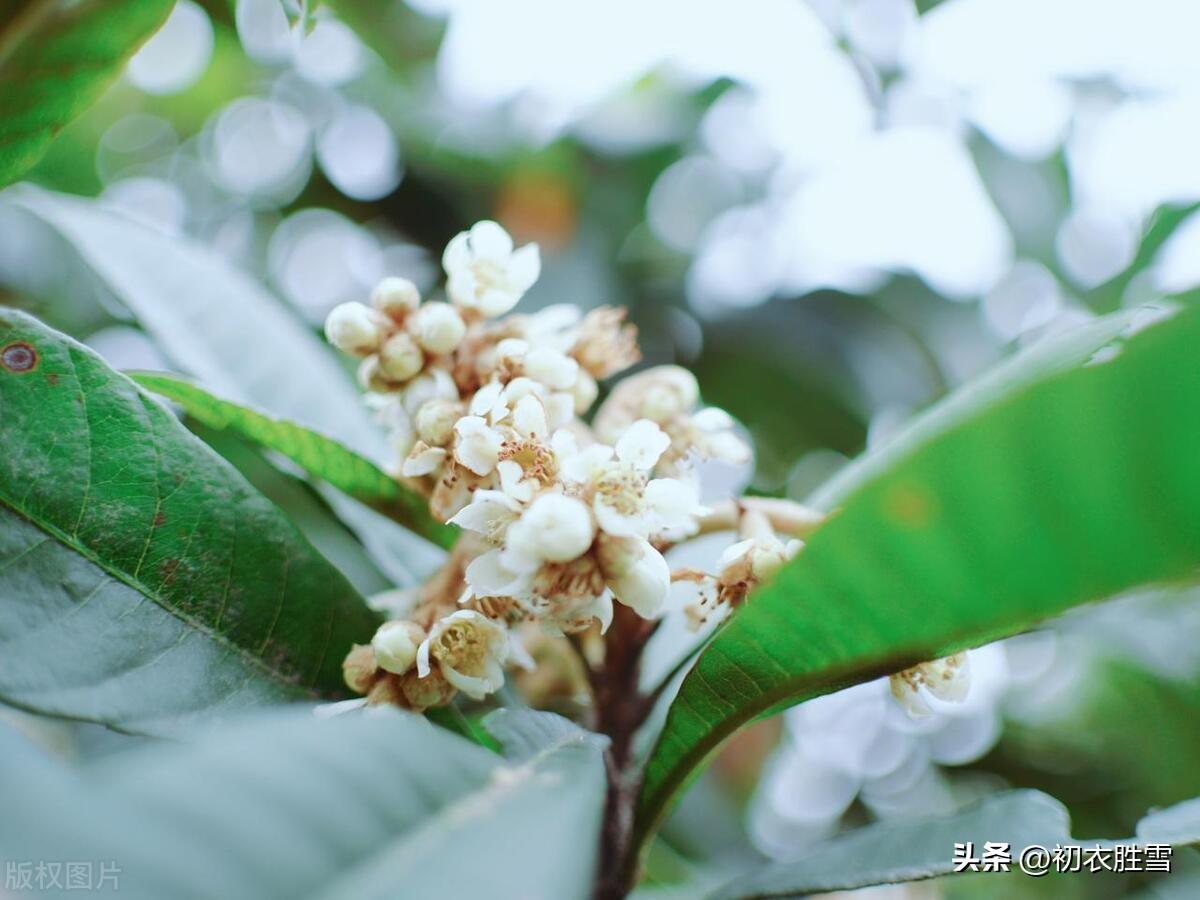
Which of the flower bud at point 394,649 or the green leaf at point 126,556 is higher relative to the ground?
the green leaf at point 126,556

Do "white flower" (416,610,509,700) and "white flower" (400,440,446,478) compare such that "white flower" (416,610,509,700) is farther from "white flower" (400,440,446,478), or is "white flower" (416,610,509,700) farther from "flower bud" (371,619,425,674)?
"white flower" (400,440,446,478)

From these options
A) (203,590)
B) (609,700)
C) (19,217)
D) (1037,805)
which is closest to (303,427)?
(203,590)

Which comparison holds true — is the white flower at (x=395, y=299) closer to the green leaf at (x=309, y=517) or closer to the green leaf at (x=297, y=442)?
the green leaf at (x=297, y=442)

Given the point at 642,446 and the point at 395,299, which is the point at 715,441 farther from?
the point at 395,299

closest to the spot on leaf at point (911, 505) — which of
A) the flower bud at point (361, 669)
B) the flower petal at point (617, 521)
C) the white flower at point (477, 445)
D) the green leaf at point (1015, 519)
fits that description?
the green leaf at point (1015, 519)

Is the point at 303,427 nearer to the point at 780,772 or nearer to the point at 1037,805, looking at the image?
the point at 1037,805

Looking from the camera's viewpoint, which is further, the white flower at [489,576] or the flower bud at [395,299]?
the flower bud at [395,299]

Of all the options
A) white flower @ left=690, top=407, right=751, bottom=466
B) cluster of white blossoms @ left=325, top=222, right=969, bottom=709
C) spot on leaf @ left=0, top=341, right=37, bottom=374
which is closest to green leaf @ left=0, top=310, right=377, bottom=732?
spot on leaf @ left=0, top=341, right=37, bottom=374
